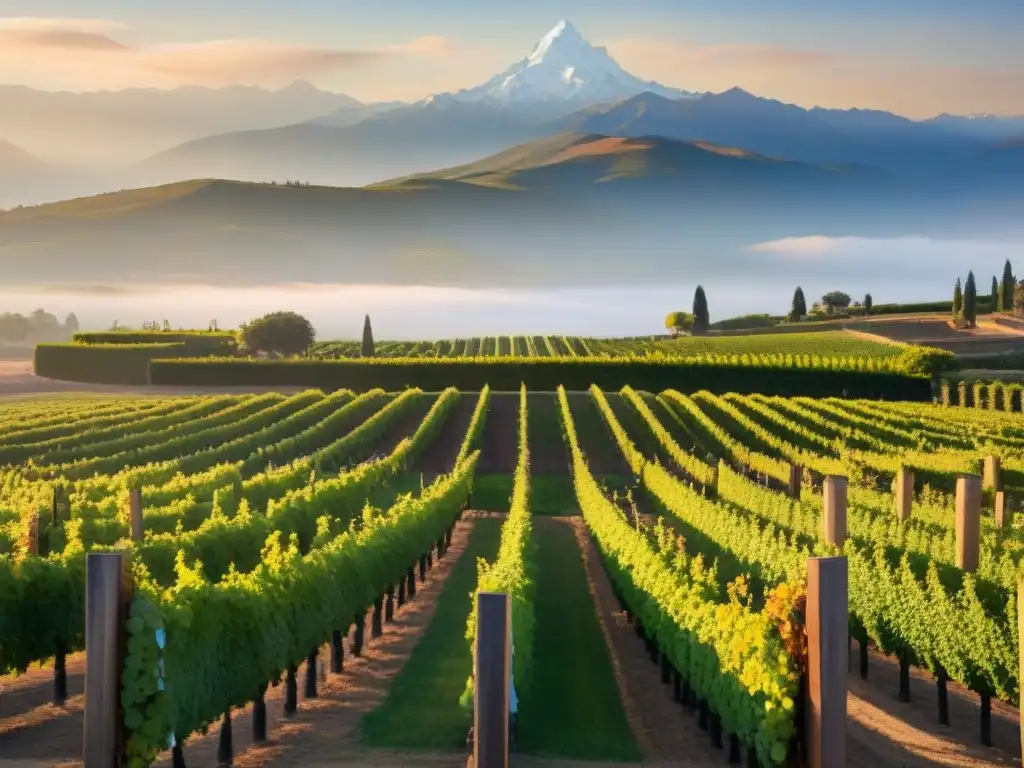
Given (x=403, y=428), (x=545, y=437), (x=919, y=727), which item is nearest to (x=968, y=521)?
(x=919, y=727)

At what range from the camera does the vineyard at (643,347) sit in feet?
284

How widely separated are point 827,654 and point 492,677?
2664 millimetres

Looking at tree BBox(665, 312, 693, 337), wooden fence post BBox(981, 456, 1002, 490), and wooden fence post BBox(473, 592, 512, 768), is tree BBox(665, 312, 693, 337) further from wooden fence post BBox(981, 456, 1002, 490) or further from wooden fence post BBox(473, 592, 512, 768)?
wooden fence post BBox(473, 592, 512, 768)

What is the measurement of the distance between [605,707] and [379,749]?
9.71 ft

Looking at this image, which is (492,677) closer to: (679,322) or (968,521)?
(968,521)

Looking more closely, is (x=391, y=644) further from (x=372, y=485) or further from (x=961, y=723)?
(x=372, y=485)

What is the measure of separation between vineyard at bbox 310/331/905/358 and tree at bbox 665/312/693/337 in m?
9.20

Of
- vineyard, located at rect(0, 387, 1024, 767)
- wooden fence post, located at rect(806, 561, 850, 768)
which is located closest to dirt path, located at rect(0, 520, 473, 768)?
vineyard, located at rect(0, 387, 1024, 767)

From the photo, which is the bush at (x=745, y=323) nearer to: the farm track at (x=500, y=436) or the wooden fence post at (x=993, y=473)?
the farm track at (x=500, y=436)

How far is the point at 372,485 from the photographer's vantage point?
3120 cm

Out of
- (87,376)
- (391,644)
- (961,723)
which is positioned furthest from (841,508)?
(87,376)

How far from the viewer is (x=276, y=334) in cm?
8719

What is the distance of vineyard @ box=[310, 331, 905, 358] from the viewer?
284 ft

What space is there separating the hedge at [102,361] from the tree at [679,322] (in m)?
52.8
